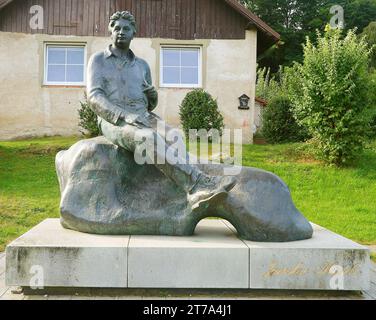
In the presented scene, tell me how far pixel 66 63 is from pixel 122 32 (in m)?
12.6

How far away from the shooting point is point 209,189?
4.93 m

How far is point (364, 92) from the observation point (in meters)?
13.3

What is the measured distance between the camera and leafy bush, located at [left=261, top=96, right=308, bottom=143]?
16.5m

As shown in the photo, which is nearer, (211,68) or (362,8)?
(211,68)

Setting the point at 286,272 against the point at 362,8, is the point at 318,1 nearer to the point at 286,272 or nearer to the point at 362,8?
the point at 362,8

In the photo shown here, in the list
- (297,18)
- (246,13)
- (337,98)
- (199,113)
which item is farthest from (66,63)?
(297,18)

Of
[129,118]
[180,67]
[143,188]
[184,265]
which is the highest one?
[180,67]

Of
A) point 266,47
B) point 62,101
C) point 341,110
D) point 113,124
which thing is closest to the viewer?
point 113,124

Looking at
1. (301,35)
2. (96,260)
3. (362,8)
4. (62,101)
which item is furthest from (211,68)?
(362,8)

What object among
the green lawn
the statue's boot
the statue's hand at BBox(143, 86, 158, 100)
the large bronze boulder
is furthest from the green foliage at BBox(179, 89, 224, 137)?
the statue's boot

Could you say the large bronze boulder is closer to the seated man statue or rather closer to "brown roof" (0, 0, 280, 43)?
the seated man statue

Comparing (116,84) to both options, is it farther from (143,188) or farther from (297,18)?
(297,18)

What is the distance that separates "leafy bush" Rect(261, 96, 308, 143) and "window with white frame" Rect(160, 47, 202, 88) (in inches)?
111
